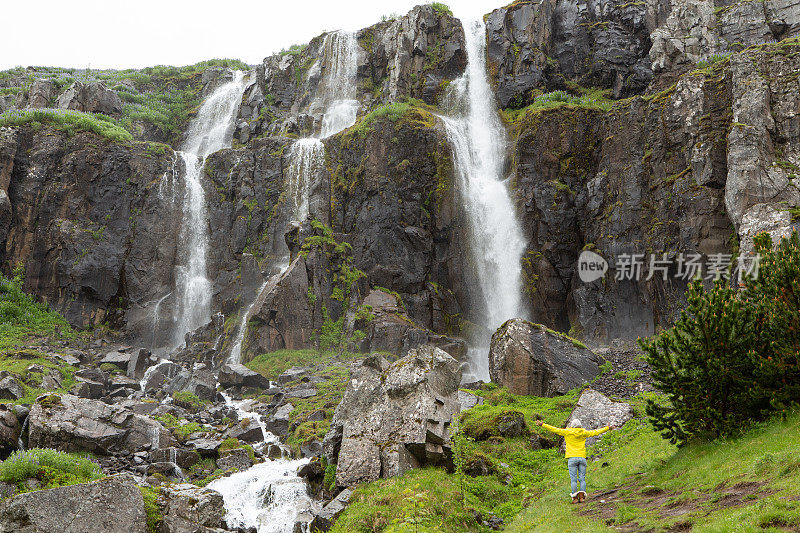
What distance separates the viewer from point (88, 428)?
1948 cm

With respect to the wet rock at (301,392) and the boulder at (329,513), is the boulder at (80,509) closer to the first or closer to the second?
the boulder at (329,513)

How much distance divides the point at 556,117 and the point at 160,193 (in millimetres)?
35582

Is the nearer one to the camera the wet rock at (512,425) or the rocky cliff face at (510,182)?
the wet rock at (512,425)

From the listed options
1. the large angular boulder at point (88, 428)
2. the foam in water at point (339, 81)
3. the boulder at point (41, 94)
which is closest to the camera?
the large angular boulder at point (88, 428)

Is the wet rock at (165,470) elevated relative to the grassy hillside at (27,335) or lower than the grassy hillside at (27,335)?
lower

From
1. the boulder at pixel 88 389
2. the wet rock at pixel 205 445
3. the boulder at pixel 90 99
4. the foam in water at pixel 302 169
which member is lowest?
the wet rock at pixel 205 445

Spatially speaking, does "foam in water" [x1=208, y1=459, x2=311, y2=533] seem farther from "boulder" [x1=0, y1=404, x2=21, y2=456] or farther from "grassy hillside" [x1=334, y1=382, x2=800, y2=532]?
"boulder" [x1=0, y1=404, x2=21, y2=456]

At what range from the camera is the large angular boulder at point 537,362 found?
24.6 metres

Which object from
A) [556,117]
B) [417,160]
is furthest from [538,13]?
[417,160]

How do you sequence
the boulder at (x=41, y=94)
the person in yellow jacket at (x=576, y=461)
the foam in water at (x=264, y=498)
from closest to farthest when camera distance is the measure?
the person in yellow jacket at (x=576, y=461), the foam in water at (x=264, y=498), the boulder at (x=41, y=94)

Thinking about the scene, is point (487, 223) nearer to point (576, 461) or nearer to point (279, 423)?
point (279, 423)

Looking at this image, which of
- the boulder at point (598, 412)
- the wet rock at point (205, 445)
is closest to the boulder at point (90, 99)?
the wet rock at point (205, 445)

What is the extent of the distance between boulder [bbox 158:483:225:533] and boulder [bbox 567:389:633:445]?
1139 centimetres

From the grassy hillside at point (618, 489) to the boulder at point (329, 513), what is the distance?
37 centimetres
